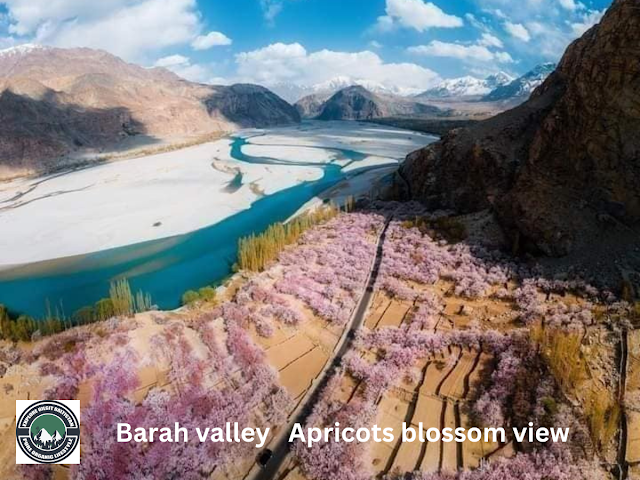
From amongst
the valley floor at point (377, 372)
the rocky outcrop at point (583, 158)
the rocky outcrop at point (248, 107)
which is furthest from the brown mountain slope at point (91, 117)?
the rocky outcrop at point (583, 158)

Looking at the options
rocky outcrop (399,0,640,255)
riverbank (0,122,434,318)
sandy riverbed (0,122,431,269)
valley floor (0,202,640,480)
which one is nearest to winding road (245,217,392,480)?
valley floor (0,202,640,480)

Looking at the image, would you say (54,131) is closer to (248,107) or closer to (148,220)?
(148,220)

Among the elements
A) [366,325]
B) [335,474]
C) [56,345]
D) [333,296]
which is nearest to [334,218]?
[333,296]

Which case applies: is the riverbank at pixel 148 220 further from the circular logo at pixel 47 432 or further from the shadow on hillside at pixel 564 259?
the shadow on hillside at pixel 564 259

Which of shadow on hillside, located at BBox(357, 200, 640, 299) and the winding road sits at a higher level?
shadow on hillside, located at BBox(357, 200, 640, 299)

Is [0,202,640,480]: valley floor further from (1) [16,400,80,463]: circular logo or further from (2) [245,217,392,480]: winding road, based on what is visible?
(1) [16,400,80,463]: circular logo

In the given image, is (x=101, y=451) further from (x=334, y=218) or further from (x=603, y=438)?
(x=334, y=218)
